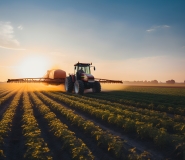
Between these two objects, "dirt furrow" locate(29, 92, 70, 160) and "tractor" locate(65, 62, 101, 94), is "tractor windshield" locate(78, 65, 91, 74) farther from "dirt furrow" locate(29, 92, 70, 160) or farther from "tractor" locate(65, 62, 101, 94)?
"dirt furrow" locate(29, 92, 70, 160)

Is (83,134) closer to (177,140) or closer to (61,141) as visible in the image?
(61,141)

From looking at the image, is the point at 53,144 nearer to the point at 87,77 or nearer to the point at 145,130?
the point at 145,130

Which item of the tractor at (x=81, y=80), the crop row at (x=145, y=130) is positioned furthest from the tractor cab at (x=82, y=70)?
the crop row at (x=145, y=130)

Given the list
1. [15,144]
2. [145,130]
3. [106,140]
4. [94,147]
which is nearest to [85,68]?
[145,130]

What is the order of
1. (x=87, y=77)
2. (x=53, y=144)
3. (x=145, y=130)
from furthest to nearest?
1. (x=87, y=77)
2. (x=145, y=130)
3. (x=53, y=144)

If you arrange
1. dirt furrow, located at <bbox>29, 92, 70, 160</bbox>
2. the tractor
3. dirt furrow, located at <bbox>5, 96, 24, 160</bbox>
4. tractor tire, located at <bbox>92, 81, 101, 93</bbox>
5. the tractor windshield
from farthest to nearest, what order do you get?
tractor tire, located at <bbox>92, 81, 101, 93</bbox>
the tractor windshield
the tractor
dirt furrow, located at <bbox>5, 96, 24, 160</bbox>
dirt furrow, located at <bbox>29, 92, 70, 160</bbox>

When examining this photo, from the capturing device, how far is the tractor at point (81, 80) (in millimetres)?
22394

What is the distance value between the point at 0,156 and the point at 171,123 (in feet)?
22.5

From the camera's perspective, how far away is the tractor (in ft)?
73.5

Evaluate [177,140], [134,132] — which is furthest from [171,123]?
[177,140]

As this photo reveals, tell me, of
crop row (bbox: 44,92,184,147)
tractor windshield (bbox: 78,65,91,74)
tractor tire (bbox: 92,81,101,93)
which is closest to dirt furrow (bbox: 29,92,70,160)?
crop row (bbox: 44,92,184,147)

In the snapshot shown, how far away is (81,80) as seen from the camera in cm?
2336

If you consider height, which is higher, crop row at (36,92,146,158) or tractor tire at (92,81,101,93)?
tractor tire at (92,81,101,93)

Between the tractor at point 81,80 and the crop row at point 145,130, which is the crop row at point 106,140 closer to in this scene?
the crop row at point 145,130
